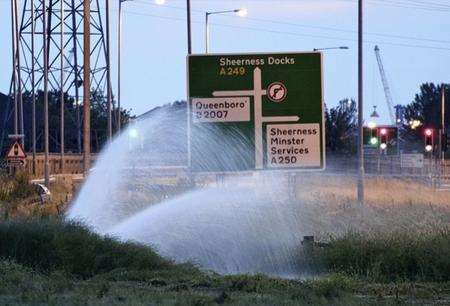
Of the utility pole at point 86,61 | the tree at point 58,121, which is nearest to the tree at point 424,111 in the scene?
the tree at point 58,121

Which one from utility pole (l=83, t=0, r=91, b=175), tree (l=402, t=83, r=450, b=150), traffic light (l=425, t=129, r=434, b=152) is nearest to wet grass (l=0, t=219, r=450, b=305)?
utility pole (l=83, t=0, r=91, b=175)

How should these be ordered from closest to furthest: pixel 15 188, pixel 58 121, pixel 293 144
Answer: pixel 293 144
pixel 15 188
pixel 58 121

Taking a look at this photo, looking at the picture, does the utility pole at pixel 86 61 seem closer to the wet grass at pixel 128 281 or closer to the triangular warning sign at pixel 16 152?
the triangular warning sign at pixel 16 152

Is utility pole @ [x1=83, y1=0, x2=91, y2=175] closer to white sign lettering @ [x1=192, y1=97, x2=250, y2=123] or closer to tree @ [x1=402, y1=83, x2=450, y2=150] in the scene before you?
white sign lettering @ [x1=192, y1=97, x2=250, y2=123]

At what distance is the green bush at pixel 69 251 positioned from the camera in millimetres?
15781

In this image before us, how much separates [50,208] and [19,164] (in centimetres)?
1363

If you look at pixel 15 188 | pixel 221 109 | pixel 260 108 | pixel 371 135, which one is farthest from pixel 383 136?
pixel 221 109

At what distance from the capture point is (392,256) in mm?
16984

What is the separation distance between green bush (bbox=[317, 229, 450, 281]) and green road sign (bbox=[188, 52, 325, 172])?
1.66 m

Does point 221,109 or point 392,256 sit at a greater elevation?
point 221,109

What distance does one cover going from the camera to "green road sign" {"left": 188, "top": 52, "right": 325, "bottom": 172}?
17.8 meters

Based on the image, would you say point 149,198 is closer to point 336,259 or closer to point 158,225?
point 158,225

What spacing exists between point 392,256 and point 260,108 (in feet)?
12.1

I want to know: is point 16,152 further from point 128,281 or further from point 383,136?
point 128,281
